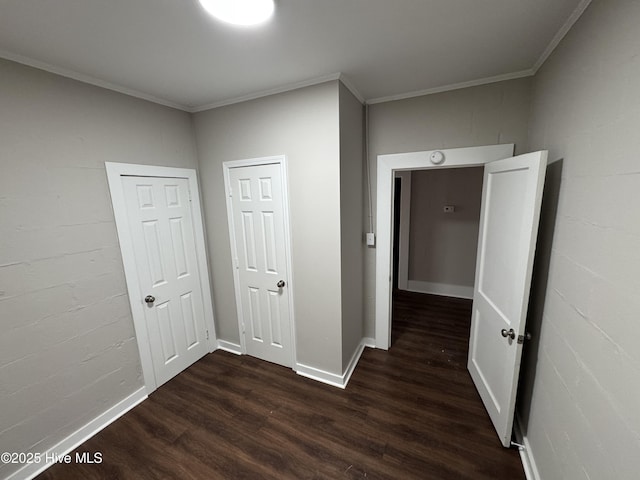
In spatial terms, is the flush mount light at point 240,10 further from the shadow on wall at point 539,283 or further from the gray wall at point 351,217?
the shadow on wall at point 539,283

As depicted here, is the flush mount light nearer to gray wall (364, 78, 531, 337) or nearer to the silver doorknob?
gray wall (364, 78, 531, 337)

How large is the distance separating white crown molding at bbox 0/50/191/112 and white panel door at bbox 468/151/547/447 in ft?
8.97

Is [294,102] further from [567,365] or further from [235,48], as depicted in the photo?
[567,365]

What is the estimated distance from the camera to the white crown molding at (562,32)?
1148 millimetres

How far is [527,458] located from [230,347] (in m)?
2.60

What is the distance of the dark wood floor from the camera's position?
1.57m

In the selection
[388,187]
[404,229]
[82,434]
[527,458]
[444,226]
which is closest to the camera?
[527,458]

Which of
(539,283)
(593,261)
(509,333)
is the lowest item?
(509,333)

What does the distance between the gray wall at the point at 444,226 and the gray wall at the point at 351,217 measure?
2033 millimetres

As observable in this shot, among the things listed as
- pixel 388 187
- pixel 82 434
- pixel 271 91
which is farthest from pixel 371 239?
pixel 82 434

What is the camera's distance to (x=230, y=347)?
281cm

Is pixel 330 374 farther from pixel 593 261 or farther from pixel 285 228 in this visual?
pixel 593 261

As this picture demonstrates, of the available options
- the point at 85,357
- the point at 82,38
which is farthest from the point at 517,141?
the point at 85,357

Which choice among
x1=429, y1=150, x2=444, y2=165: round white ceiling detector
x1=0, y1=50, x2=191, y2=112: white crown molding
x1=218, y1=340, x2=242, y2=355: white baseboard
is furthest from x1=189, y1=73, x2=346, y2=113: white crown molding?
x1=218, y1=340, x2=242, y2=355: white baseboard
